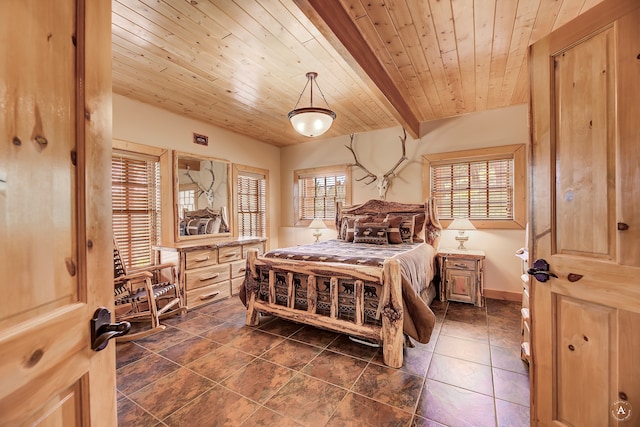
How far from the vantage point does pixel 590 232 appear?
116 cm

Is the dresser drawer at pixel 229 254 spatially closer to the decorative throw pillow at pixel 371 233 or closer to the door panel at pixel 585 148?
the decorative throw pillow at pixel 371 233

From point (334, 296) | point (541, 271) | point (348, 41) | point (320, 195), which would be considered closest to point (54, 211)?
point (541, 271)

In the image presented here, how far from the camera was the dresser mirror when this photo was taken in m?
3.74

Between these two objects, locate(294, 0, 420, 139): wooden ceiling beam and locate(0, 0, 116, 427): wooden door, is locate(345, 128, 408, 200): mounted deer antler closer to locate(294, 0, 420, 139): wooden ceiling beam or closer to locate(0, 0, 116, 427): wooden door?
locate(294, 0, 420, 139): wooden ceiling beam

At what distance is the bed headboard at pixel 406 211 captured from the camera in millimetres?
3805

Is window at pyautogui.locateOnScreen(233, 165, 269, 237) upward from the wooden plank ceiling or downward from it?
downward

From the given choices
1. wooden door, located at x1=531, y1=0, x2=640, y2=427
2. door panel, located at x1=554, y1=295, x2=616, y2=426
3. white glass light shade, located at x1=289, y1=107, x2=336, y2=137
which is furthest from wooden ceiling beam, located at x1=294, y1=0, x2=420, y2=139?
door panel, located at x1=554, y1=295, x2=616, y2=426

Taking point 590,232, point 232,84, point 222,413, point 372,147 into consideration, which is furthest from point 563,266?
point 372,147

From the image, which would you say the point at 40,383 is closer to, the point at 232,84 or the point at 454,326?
the point at 232,84

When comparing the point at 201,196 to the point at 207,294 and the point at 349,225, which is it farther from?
the point at 349,225

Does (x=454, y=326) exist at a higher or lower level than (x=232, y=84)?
lower

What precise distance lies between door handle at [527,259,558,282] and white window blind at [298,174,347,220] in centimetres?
369

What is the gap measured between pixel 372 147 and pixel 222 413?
4017 mm

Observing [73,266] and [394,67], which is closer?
[73,266]
